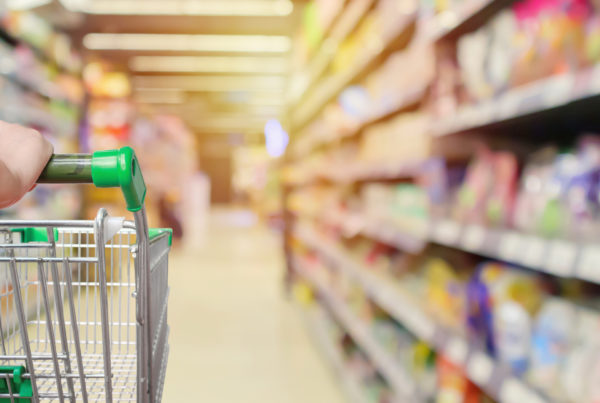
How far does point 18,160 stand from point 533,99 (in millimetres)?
1071

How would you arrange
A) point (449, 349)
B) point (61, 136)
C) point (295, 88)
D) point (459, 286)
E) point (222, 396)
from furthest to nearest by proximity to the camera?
point (295, 88), point (61, 136), point (222, 396), point (459, 286), point (449, 349)

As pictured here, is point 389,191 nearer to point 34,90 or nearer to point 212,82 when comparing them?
point 34,90

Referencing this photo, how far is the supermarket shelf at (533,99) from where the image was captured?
1.08 meters

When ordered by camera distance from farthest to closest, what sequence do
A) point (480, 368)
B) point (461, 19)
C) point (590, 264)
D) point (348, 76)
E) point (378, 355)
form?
point (348, 76)
point (378, 355)
point (461, 19)
point (480, 368)
point (590, 264)

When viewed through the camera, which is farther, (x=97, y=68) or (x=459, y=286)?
(x=97, y=68)

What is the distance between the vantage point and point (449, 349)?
170cm

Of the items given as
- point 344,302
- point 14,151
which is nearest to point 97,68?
point 344,302

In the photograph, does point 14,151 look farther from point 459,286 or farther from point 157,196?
point 157,196

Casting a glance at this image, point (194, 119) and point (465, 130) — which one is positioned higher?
point (194, 119)

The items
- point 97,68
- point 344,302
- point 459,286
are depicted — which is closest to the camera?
point 459,286

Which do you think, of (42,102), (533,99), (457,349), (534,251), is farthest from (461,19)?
(42,102)

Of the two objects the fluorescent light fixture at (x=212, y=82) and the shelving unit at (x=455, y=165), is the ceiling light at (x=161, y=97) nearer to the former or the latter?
the fluorescent light fixture at (x=212, y=82)

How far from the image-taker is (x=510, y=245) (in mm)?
1360

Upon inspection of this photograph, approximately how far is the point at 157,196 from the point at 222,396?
7283mm
